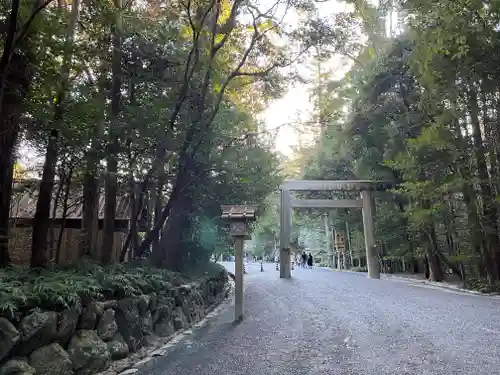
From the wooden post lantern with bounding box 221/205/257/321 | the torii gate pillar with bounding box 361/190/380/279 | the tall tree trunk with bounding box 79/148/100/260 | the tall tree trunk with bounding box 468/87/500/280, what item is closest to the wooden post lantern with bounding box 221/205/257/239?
the wooden post lantern with bounding box 221/205/257/321

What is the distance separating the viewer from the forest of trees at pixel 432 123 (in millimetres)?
7219

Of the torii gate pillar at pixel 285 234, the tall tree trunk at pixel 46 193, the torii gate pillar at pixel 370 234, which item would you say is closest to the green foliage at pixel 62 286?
the tall tree trunk at pixel 46 193

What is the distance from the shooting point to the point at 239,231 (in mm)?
7008

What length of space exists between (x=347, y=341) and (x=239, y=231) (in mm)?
2671

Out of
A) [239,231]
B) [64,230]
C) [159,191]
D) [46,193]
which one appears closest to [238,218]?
[239,231]

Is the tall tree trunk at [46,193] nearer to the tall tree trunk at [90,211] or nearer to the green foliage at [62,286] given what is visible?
the green foliage at [62,286]

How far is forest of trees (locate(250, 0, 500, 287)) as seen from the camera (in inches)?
284

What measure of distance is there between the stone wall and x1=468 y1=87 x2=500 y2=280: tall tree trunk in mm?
8019

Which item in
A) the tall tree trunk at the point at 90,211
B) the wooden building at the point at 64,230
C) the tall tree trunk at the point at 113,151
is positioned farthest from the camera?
the wooden building at the point at 64,230

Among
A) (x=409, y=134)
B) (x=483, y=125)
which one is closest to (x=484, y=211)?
(x=483, y=125)

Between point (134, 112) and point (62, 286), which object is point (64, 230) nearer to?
point (134, 112)

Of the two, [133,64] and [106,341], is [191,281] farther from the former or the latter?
[133,64]

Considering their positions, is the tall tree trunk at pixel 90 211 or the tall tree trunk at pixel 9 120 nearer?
the tall tree trunk at pixel 9 120

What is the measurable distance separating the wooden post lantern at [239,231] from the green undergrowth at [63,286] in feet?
5.45
